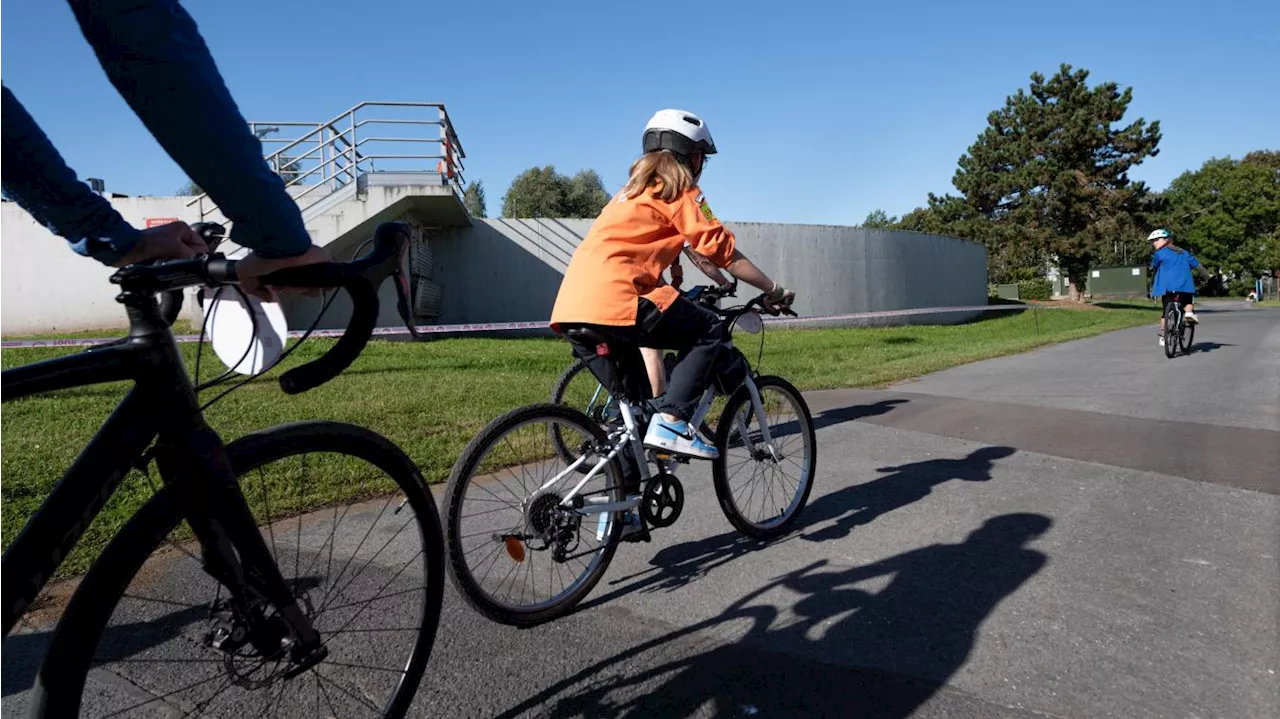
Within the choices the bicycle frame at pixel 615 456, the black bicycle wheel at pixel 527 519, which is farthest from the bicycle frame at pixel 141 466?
the bicycle frame at pixel 615 456

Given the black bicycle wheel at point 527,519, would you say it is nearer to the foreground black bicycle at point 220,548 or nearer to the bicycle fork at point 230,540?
the foreground black bicycle at point 220,548

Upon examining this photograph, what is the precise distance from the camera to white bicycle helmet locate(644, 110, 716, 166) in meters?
3.46

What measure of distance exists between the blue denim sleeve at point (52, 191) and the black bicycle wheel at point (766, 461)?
2.57 m

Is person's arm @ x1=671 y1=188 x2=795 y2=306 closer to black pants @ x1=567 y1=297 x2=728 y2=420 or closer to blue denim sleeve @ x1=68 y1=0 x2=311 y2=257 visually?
black pants @ x1=567 y1=297 x2=728 y2=420

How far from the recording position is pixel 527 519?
2865 mm

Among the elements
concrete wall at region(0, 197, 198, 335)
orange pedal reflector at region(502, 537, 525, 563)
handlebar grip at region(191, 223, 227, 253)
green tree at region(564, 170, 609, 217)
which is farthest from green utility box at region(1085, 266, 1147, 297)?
handlebar grip at region(191, 223, 227, 253)

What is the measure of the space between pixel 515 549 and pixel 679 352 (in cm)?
119

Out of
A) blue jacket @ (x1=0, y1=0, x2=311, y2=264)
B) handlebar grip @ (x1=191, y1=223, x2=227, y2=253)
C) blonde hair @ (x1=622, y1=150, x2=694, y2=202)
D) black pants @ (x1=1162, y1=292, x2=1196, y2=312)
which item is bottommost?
black pants @ (x1=1162, y1=292, x2=1196, y2=312)

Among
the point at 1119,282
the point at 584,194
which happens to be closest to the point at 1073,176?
the point at 1119,282

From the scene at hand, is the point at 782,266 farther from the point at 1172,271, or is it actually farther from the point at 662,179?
the point at 662,179

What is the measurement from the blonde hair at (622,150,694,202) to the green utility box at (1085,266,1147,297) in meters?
60.4

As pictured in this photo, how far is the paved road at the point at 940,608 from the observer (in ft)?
7.77

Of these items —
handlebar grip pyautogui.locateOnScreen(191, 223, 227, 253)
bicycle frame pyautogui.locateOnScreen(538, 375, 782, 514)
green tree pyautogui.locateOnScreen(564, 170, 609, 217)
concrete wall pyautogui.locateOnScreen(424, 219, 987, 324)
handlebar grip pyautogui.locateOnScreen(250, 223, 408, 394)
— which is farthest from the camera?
green tree pyautogui.locateOnScreen(564, 170, 609, 217)

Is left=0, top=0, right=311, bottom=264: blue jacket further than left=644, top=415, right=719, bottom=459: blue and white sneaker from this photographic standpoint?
No
